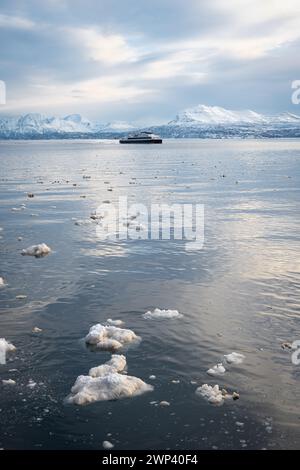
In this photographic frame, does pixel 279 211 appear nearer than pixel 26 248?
No

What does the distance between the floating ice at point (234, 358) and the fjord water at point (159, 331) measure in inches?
6.1

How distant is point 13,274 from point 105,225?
9.36m

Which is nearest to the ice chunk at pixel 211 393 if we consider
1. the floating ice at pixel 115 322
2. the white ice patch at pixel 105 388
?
the white ice patch at pixel 105 388

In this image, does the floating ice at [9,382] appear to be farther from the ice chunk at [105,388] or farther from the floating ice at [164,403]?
the floating ice at [164,403]

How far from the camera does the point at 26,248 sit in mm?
19734

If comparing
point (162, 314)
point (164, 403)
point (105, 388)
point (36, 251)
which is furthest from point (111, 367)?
point (36, 251)

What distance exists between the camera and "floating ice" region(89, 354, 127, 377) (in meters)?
9.36

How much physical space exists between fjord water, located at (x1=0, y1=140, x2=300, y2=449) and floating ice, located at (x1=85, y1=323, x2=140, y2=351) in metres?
0.20

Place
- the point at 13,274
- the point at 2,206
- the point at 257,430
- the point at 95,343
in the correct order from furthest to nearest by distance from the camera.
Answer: the point at 2,206 < the point at 13,274 < the point at 95,343 < the point at 257,430

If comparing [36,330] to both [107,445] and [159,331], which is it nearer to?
[159,331]

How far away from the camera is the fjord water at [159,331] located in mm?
7793
